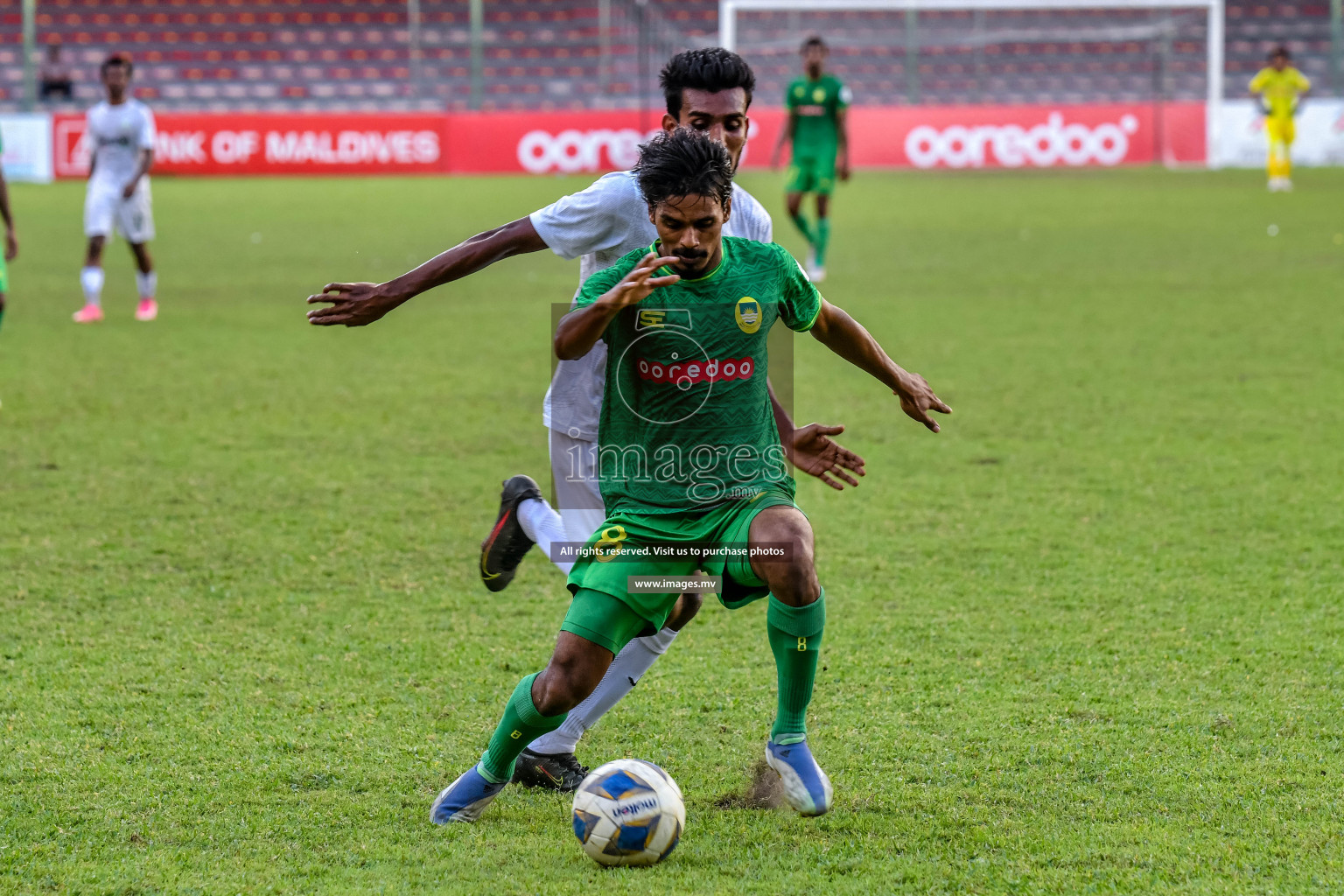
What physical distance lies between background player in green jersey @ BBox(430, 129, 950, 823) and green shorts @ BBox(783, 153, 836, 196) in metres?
11.0

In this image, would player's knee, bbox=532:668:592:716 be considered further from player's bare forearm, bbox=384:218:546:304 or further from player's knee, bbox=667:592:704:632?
player's bare forearm, bbox=384:218:546:304

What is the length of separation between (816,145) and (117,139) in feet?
20.4

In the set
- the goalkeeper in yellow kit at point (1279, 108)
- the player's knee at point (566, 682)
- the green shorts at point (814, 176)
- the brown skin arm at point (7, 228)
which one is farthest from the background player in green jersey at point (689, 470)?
the goalkeeper in yellow kit at point (1279, 108)

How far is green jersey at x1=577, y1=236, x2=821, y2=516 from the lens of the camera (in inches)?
130

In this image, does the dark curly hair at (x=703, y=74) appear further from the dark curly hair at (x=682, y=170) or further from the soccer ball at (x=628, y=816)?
the soccer ball at (x=628, y=816)

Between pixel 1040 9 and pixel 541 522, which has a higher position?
pixel 1040 9

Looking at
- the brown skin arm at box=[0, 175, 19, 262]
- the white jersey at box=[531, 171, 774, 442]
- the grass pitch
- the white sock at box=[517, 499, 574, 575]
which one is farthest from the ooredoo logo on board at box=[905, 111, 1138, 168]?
the white jersey at box=[531, 171, 774, 442]

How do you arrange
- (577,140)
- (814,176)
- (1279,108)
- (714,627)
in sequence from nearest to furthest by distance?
1. (714,627)
2. (814,176)
3. (1279,108)
4. (577,140)

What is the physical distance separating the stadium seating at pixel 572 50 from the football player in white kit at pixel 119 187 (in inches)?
706

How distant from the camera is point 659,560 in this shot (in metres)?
3.30

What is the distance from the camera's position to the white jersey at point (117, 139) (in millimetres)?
12273

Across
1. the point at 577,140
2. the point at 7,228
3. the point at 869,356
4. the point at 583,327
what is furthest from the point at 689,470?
the point at 577,140

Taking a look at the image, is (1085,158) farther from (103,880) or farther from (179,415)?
(103,880)

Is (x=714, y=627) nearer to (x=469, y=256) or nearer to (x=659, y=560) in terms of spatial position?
(x=659, y=560)
